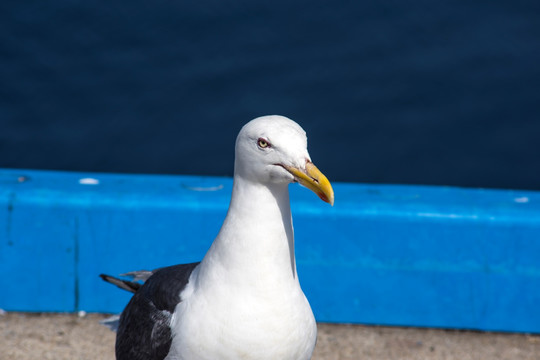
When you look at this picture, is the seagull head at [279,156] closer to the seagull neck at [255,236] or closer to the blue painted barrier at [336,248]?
the seagull neck at [255,236]

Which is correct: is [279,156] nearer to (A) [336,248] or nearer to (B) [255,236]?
(B) [255,236]

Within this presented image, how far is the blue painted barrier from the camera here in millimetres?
4957

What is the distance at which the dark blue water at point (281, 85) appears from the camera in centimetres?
805

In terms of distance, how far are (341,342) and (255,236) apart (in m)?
1.99

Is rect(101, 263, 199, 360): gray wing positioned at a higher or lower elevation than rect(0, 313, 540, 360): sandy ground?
higher

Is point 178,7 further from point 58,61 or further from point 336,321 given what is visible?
point 336,321

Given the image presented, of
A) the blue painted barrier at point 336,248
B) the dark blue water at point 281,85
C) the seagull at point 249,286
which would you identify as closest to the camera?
the seagull at point 249,286

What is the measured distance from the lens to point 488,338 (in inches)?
197

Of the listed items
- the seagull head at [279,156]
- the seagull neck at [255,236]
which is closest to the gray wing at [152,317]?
the seagull neck at [255,236]

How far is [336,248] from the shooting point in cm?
504

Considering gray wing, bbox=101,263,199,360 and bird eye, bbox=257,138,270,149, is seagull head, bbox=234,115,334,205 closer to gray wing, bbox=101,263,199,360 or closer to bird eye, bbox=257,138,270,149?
bird eye, bbox=257,138,270,149

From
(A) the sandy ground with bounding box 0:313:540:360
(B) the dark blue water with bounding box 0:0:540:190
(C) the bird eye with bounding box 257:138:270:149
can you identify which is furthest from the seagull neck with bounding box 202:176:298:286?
(B) the dark blue water with bounding box 0:0:540:190

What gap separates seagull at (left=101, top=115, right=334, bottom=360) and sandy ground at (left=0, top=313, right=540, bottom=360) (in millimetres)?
1448

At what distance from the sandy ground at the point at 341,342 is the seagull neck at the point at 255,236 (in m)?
1.72
